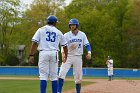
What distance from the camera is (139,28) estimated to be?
62062mm

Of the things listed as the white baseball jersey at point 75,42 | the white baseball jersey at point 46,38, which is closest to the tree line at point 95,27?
the white baseball jersey at point 75,42

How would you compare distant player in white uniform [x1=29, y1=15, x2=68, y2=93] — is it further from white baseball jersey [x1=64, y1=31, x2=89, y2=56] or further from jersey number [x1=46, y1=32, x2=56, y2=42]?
white baseball jersey [x1=64, y1=31, x2=89, y2=56]

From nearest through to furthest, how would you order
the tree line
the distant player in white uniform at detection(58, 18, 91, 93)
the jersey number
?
1. the jersey number
2. the distant player in white uniform at detection(58, 18, 91, 93)
3. the tree line

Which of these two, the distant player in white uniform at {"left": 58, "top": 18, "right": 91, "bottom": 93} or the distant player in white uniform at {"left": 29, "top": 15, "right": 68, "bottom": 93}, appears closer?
the distant player in white uniform at {"left": 29, "top": 15, "right": 68, "bottom": 93}

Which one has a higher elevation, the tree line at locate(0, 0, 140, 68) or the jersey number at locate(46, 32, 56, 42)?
the tree line at locate(0, 0, 140, 68)

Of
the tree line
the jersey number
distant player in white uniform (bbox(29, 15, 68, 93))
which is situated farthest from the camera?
the tree line

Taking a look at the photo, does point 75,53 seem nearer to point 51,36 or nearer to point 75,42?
point 75,42

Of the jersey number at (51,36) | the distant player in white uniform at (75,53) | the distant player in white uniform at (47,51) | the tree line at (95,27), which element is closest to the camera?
the distant player in white uniform at (47,51)

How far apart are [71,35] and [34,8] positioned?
52378 millimetres

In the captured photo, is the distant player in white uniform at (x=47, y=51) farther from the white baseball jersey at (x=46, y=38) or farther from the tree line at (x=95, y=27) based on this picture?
the tree line at (x=95, y=27)

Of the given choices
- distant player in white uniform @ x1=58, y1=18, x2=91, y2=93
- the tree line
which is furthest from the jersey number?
the tree line

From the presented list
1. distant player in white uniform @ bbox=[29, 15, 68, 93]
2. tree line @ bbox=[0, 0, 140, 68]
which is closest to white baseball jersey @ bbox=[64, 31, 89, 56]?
distant player in white uniform @ bbox=[29, 15, 68, 93]

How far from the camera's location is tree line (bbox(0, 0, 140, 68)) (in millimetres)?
62594

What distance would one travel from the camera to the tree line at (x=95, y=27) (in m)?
62.6
